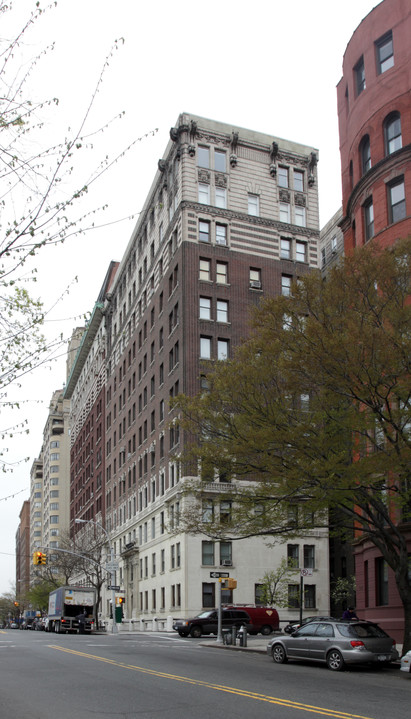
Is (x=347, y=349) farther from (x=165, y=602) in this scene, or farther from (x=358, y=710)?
(x=165, y=602)

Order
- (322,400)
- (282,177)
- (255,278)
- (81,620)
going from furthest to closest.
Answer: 1. (282,177)
2. (255,278)
3. (81,620)
4. (322,400)

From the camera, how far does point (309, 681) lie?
17672mm

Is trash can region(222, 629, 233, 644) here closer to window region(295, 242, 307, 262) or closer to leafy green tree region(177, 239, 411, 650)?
leafy green tree region(177, 239, 411, 650)

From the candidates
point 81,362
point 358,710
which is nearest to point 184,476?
point 358,710

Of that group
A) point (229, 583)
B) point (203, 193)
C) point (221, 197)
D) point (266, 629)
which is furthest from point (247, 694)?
point (221, 197)

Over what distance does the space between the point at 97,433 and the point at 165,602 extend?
42.2 meters

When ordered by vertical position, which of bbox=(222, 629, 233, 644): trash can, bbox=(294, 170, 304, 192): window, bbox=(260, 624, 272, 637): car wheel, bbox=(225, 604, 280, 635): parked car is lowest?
bbox=(260, 624, 272, 637): car wheel

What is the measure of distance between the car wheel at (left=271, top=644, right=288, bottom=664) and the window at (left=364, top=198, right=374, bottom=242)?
19113mm

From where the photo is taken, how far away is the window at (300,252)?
64.4 metres

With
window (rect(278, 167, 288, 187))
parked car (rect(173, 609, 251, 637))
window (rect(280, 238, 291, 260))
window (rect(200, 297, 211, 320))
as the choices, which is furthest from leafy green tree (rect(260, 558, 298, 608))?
window (rect(278, 167, 288, 187))

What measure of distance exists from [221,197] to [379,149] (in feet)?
94.5

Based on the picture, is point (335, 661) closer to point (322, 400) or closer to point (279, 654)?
point (279, 654)

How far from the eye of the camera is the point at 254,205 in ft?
210

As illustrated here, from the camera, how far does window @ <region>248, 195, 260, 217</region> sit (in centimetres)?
6388
